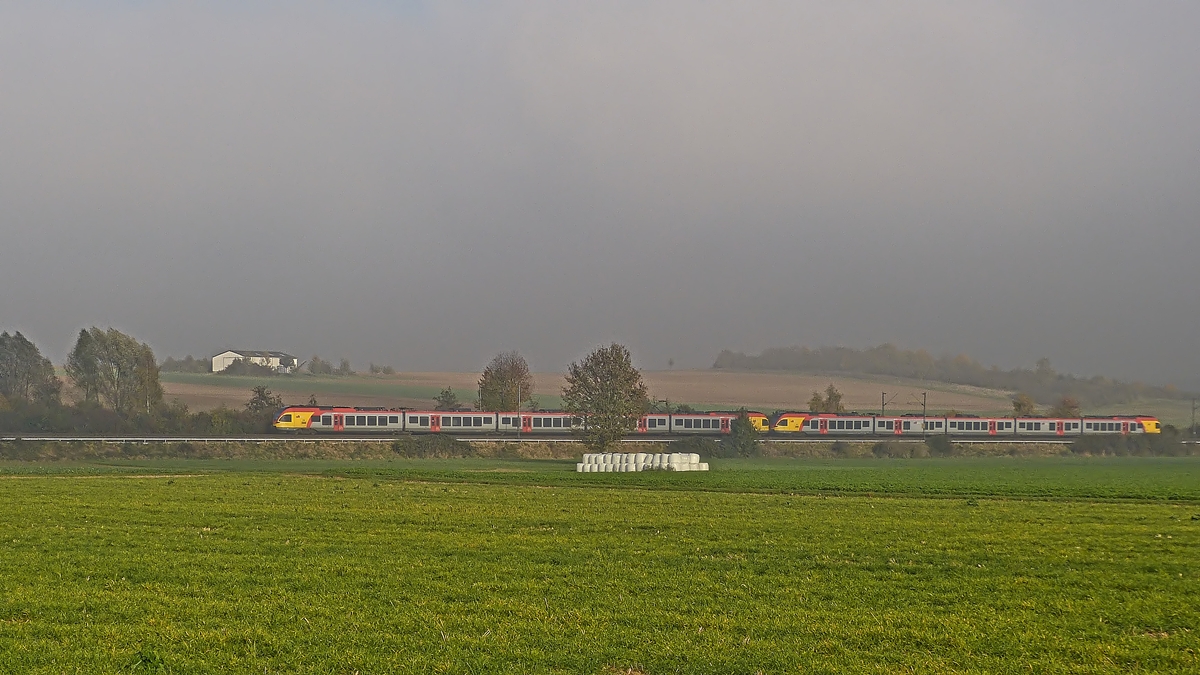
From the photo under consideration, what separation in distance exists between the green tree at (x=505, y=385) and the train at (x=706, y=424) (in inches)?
811

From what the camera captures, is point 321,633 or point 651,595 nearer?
point 321,633

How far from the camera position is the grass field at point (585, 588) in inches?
468

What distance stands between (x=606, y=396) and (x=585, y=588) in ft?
213

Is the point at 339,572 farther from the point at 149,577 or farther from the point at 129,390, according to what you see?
the point at 129,390

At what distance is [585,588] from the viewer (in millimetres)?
16078

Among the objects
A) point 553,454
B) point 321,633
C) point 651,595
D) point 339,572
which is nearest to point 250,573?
point 339,572

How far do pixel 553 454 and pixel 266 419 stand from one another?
88.7 ft

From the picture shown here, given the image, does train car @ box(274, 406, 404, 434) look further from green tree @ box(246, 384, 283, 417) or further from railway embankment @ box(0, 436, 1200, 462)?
green tree @ box(246, 384, 283, 417)

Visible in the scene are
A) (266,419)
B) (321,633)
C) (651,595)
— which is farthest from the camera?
(266,419)

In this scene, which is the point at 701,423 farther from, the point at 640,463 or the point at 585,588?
the point at 585,588

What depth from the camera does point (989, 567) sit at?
1880cm

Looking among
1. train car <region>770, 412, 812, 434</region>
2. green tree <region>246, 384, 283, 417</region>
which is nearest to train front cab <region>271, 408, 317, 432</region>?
green tree <region>246, 384, 283, 417</region>

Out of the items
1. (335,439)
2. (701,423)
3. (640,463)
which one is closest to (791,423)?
(701,423)

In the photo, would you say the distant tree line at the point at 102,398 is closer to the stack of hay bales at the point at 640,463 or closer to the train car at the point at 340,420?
the train car at the point at 340,420
